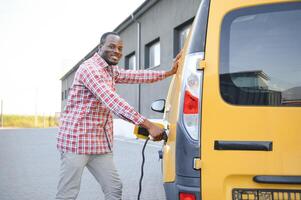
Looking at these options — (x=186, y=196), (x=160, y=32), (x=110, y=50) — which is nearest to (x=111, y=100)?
(x=110, y=50)

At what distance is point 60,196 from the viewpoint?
3.22 m

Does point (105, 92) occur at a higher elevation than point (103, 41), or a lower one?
lower

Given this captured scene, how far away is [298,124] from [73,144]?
5.58ft

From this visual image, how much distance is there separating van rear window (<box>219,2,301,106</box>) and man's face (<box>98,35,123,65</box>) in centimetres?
121

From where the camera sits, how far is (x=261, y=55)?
2.43 meters

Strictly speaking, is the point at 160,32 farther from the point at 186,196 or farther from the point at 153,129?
the point at 186,196

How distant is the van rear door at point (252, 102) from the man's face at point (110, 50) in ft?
3.72

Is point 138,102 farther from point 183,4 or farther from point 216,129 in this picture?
point 216,129

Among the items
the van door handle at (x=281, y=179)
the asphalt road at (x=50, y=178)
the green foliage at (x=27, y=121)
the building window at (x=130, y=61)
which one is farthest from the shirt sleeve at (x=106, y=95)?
the green foliage at (x=27, y=121)

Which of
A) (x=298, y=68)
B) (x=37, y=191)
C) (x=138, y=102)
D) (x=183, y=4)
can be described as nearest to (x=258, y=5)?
(x=298, y=68)

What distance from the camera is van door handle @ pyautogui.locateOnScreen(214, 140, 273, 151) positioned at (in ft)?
7.59

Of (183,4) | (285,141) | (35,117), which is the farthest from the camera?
(35,117)

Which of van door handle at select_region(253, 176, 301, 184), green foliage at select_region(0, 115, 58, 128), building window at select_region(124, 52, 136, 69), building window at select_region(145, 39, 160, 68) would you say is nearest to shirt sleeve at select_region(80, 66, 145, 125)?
van door handle at select_region(253, 176, 301, 184)

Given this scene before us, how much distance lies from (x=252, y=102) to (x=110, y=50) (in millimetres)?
1461
